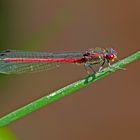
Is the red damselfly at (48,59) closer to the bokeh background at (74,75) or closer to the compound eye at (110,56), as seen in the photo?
the compound eye at (110,56)

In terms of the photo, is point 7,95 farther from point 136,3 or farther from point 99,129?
point 136,3

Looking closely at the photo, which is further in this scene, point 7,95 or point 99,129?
point 7,95

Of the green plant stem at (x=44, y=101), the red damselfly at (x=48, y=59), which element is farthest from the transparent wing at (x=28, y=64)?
the green plant stem at (x=44, y=101)

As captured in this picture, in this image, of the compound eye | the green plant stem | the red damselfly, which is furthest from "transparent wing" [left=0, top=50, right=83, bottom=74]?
the green plant stem

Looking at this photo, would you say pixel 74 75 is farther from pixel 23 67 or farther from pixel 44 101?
pixel 44 101

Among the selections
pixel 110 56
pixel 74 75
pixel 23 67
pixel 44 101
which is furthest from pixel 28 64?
pixel 74 75

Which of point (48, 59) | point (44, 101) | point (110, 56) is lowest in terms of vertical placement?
point (44, 101)

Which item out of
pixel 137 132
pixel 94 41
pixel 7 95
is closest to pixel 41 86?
pixel 7 95
